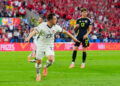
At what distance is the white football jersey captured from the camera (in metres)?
8.47

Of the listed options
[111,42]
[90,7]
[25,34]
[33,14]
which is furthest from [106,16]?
[25,34]

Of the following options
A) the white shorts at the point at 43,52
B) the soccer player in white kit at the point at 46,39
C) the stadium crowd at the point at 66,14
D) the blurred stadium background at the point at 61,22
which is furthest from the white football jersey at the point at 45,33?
the stadium crowd at the point at 66,14

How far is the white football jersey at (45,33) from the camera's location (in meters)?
8.47

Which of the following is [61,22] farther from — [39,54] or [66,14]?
[39,54]

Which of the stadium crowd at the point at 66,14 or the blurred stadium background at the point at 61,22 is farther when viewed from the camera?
the stadium crowd at the point at 66,14

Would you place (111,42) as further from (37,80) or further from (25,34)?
(37,80)

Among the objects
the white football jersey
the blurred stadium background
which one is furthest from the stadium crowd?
the white football jersey

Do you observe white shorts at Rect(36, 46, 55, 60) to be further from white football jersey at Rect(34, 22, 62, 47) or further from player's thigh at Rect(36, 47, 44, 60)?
white football jersey at Rect(34, 22, 62, 47)

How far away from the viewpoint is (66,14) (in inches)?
1404

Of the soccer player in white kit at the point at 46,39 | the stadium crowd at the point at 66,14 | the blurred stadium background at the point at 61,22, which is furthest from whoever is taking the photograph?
the stadium crowd at the point at 66,14

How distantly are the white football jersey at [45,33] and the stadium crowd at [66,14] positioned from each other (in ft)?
63.7

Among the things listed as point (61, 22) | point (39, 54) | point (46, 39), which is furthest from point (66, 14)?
point (39, 54)

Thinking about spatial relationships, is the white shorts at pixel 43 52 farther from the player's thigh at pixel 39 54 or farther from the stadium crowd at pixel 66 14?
the stadium crowd at pixel 66 14

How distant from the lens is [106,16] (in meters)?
38.2
